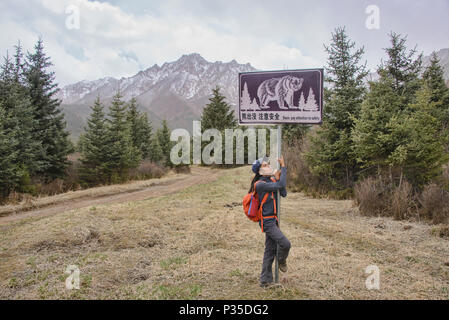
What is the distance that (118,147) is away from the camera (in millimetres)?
20391

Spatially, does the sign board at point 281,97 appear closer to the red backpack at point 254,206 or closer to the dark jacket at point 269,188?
the dark jacket at point 269,188

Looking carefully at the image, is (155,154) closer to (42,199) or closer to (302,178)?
(42,199)

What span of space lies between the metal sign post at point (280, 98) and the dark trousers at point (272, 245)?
11cm

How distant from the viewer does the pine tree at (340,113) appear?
39.4ft

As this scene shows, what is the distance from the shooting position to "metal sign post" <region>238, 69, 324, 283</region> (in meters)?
4.04

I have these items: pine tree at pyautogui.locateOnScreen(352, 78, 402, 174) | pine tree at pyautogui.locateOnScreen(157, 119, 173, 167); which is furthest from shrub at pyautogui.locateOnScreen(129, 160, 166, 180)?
pine tree at pyautogui.locateOnScreen(352, 78, 402, 174)

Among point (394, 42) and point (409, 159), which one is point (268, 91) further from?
point (394, 42)

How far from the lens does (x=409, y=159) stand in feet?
29.8

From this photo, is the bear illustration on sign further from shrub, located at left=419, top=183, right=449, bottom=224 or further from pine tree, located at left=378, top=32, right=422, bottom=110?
pine tree, located at left=378, top=32, right=422, bottom=110

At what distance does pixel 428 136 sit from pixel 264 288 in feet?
25.1

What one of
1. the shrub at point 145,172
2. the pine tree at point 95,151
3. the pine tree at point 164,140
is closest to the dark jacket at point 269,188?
the pine tree at point 95,151

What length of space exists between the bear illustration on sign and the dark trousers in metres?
1.76

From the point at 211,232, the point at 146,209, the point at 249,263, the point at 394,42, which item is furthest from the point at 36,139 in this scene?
the point at 394,42
